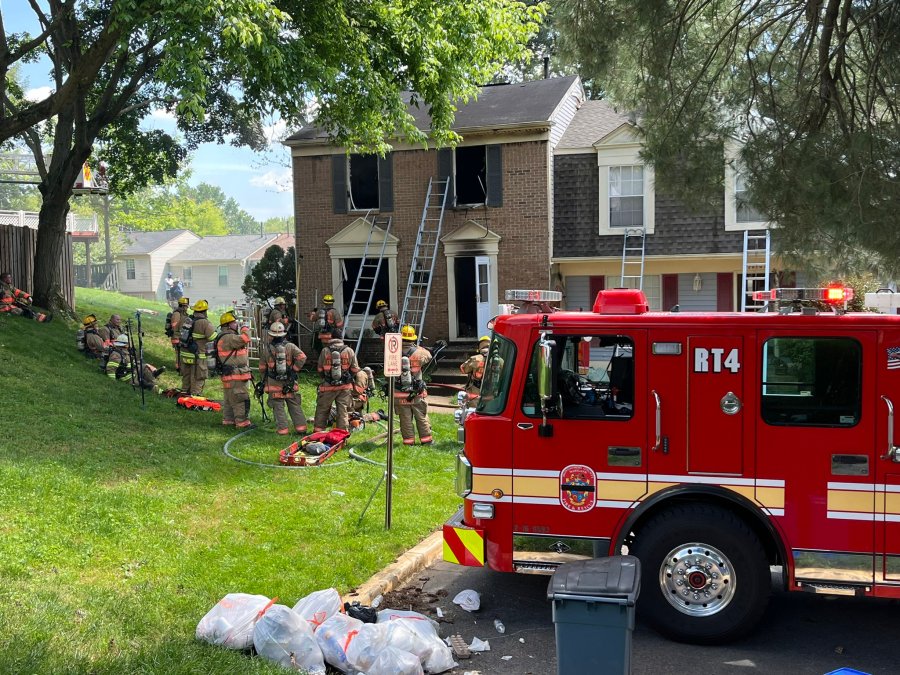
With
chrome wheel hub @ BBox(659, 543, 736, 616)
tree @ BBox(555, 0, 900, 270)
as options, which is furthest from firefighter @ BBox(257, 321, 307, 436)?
chrome wheel hub @ BBox(659, 543, 736, 616)

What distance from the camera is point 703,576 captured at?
6066 millimetres

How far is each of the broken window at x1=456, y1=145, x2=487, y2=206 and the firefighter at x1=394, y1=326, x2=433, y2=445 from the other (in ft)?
29.7

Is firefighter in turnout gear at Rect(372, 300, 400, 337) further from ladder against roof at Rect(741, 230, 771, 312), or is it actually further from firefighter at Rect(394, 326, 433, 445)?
ladder against roof at Rect(741, 230, 771, 312)

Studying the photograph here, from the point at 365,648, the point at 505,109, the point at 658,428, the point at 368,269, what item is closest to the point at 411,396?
the point at 658,428

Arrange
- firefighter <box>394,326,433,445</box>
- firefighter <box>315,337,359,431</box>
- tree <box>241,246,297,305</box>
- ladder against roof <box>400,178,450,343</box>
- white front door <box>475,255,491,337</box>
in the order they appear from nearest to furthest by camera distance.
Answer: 1. firefighter <box>394,326,433,445</box>
2. firefighter <box>315,337,359,431</box>
3. white front door <box>475,255,491,337</box>
4. ladder against roof <box>400,178,450,343</box>
5. tree <box>241,246,297,305</box>

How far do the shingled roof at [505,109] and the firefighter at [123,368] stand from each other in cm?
819

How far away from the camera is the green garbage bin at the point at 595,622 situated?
4.82 m

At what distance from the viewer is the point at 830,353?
6.07 metres

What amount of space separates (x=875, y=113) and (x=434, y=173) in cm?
1315

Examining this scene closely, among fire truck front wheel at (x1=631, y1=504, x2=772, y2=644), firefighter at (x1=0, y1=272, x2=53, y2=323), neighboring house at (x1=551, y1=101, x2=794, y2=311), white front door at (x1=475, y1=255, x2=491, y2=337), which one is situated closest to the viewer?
fire truck front wheel at (x1=631, y1=504, x2=772, y2=644)

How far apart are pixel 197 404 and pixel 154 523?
6.57 metres

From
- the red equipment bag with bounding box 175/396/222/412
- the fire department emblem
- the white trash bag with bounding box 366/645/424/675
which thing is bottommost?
the white trash bag with bounding box 366/645/424/675

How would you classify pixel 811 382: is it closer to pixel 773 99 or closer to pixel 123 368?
pixel 773 99

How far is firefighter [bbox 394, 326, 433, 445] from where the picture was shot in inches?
505
